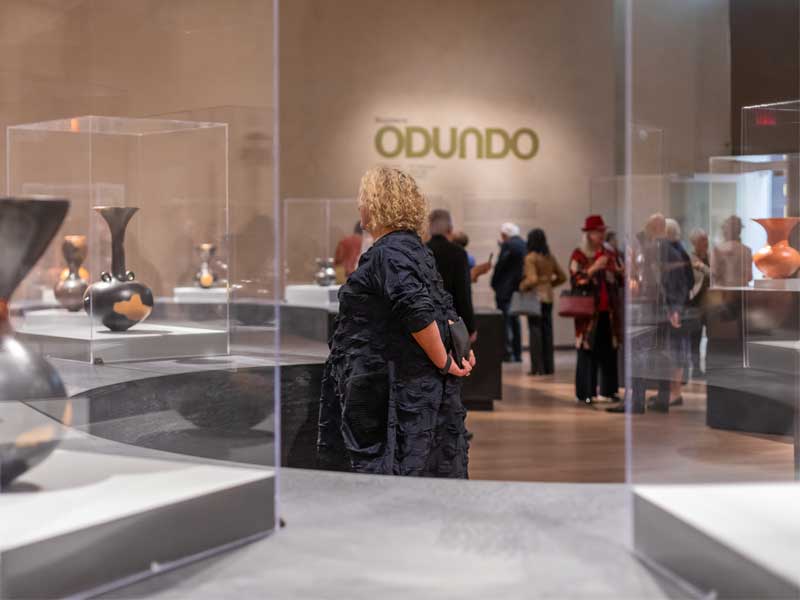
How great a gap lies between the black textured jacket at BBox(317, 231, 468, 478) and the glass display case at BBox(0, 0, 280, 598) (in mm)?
323

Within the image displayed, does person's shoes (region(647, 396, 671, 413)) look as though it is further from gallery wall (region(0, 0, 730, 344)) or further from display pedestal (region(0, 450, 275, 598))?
gallery wall (region(0, 0, 730, 344))

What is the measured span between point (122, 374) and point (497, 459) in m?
3.34

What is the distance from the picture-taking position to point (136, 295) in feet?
12.8

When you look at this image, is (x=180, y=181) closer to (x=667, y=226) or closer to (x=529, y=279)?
(x=667, y=226)

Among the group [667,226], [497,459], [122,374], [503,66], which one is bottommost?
[497,459]

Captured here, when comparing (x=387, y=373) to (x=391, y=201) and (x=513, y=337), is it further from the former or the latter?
(x=513, y=337)

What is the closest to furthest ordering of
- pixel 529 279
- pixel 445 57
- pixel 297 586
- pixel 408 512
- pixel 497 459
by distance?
pixel 297 586 → pixel 408 512 → pixel 497 459 → pixel 529 279 → pixel 445 57

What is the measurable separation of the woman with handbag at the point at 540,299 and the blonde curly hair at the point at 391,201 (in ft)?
22.7

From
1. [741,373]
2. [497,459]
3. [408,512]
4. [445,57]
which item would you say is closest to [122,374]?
[408,512]

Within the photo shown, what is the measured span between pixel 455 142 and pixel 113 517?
11.3 metres

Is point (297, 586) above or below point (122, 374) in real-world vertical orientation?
below

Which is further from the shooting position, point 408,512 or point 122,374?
point 122,374


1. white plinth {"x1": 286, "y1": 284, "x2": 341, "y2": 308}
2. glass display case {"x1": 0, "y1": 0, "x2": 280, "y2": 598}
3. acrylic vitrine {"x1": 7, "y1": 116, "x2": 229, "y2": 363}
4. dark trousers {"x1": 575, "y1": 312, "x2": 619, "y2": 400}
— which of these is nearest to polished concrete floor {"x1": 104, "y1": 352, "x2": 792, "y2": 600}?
glass display case {"x1": 0, "y1": 0, "x2": 280, "y2": 598}

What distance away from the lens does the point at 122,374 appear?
10.6 ft
